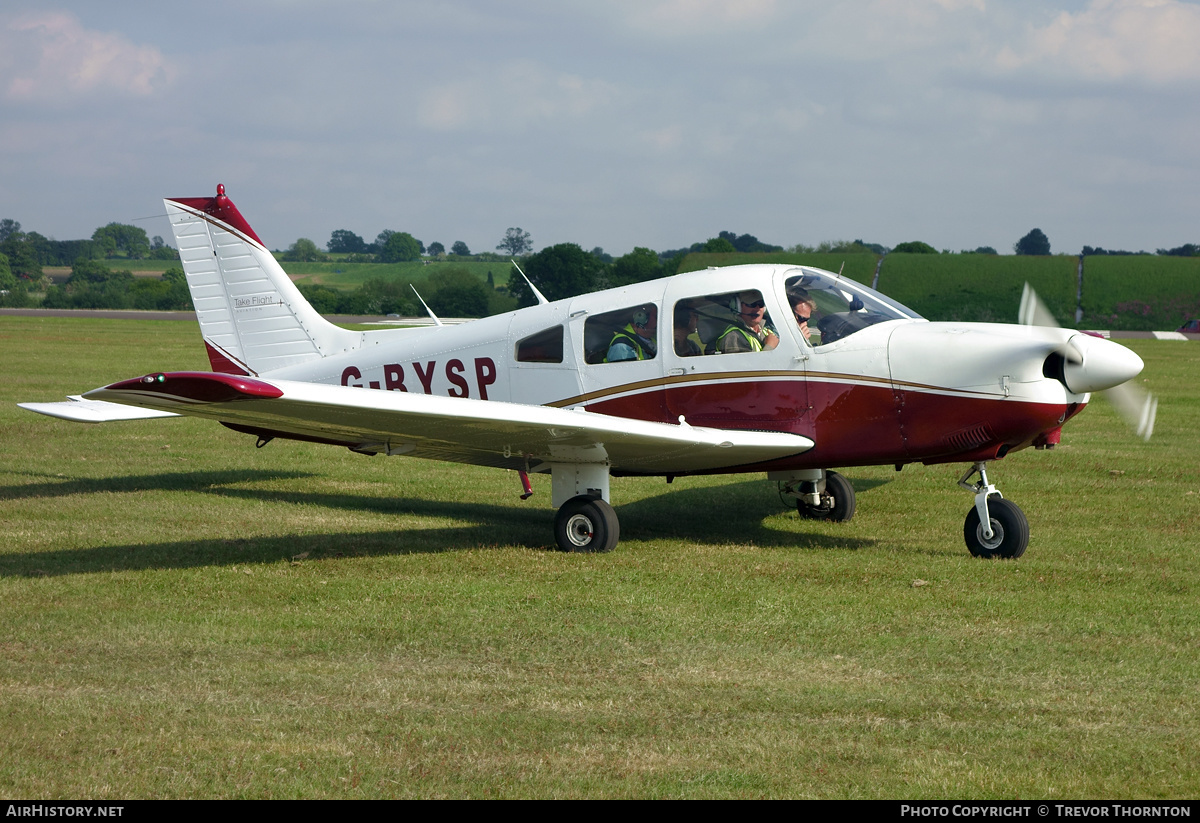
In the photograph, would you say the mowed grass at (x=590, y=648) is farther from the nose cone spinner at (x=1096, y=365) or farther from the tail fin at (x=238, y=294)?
the tail fin at (x=238, y=294)

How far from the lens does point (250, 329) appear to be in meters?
11.2

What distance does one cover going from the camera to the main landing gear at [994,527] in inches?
320

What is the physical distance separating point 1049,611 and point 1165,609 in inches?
29.4

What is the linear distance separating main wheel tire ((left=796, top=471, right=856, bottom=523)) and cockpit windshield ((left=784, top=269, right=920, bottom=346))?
205 cm

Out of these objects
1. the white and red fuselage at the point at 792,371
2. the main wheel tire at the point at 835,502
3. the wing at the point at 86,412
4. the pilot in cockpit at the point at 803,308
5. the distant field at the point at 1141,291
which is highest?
the distant field at the point at 1141,291

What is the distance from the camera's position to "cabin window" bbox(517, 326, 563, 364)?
30.8ft

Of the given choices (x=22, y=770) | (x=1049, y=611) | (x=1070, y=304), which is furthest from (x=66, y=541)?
(x=1070, y=304)

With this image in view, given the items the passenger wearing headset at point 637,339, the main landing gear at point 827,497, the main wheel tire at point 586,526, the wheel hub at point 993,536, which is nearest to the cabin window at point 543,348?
the passenger wearing headset at point 637,339

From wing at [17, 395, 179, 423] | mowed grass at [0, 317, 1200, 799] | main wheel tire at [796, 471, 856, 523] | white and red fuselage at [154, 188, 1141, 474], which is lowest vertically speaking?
mowed grass at [0, 317, 1200, 799]

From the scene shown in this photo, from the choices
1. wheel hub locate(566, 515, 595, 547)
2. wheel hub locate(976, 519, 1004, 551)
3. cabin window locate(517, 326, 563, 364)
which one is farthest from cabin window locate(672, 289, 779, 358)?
wheel hub locate(976, 519, 1004, 551)

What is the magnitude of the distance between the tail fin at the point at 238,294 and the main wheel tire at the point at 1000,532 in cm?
629

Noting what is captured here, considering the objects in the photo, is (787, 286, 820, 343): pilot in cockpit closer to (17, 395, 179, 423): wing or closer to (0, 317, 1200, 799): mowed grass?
(0, 317, 1200, 799): mowed grass

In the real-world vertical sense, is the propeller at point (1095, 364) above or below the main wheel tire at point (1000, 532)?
above

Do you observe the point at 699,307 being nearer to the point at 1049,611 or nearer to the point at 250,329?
the point at 1049,611
